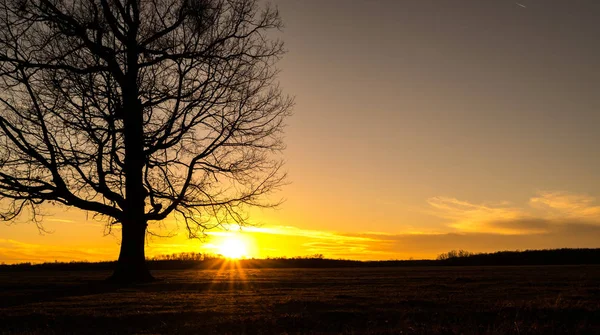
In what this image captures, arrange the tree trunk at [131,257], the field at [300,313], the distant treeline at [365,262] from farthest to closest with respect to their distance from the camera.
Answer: the distant treeline at [365,262]
the tree trunk at [131,257]
the field at [300,313]

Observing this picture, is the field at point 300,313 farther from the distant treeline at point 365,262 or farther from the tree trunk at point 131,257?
the distant treeline at point 365,262

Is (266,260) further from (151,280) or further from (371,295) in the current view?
(371,295)

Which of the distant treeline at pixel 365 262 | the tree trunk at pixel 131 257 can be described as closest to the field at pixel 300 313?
the tree trunk at pixel 131 257

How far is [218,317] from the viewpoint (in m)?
14.2

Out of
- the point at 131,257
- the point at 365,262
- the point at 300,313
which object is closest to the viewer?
the point at 300,313

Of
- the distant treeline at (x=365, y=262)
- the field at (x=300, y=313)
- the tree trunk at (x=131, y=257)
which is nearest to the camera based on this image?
the field at (x=300, y=313)

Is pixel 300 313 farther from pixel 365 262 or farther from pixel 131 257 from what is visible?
pixel 365 262

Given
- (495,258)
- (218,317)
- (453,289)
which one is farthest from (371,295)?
(495,258)

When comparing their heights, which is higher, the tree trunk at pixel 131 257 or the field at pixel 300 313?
the tree trunk at pixel 131 257

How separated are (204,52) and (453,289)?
1578 cm

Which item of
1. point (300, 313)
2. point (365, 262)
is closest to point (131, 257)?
point (300, 313)

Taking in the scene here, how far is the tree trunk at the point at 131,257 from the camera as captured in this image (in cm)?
2783

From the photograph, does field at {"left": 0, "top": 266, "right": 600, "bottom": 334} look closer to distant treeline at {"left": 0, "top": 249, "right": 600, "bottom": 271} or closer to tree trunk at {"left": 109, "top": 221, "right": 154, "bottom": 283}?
tree trunk at {"left": 109, "top": 221, "right": 154, "bottom": 283}

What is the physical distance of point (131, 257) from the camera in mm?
27891
